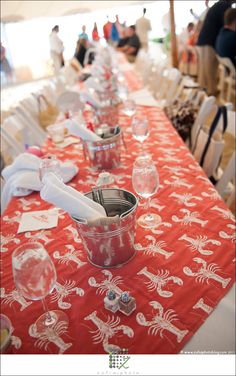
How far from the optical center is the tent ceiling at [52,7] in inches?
47.4

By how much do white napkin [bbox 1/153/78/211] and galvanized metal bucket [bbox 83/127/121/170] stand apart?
0.34ft

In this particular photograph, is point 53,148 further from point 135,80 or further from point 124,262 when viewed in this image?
point 135,80

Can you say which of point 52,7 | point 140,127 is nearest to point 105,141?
point 140,127

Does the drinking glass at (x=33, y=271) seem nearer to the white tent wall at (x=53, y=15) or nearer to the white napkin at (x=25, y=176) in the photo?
the white napkin at (x=25, y=176)

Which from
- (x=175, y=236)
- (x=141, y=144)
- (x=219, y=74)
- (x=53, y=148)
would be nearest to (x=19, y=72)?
(x=53, y=148)

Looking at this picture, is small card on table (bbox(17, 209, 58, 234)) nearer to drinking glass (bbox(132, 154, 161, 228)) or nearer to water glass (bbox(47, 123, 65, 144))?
drinking glass (bbox(132, 154, 161, 228))

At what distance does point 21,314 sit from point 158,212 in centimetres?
54

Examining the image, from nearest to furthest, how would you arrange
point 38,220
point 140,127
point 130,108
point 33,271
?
point 33,271 → point 38,220 → point 140,127 → point 130,108

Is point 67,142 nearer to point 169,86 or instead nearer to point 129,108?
point 129,108

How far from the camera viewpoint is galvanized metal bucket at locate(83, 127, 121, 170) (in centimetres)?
143

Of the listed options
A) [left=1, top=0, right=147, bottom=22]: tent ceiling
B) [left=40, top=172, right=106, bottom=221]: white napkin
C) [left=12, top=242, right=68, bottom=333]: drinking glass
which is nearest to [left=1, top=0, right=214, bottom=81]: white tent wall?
[left=1, top=0, right=147, bottom=22]: tent ceiling

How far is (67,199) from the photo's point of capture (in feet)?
2.58

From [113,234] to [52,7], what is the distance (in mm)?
922

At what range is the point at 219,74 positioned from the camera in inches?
206
